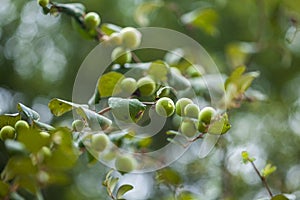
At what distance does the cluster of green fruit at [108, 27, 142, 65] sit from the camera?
53 centimetres

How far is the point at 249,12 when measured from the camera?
4.81 ft

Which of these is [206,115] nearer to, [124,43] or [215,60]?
[124,43]

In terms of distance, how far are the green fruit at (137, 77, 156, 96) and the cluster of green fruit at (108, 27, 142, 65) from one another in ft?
→ 0.21

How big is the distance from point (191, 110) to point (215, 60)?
25.0 inches

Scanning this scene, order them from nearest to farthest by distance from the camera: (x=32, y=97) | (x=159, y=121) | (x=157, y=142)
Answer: (x=159, y=121)
(x=157, y=142)
(x=32, y=97)

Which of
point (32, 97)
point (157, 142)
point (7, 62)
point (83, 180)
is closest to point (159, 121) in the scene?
point (157, 142)

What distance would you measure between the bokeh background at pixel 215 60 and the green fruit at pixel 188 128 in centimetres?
42

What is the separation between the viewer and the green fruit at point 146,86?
0.48 metres

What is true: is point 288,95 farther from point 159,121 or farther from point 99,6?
point 159,121

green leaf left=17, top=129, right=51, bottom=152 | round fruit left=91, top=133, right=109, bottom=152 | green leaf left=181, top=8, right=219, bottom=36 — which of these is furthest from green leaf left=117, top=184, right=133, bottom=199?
green leaf left=181, top=8, right=219, bottom=36

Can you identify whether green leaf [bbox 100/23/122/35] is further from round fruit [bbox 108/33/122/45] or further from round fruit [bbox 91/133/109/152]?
round fruit [bbox 91/133/109/152]

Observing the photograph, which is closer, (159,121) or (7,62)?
(159,121)

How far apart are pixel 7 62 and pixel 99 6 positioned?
396 millimetres

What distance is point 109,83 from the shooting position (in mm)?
485
